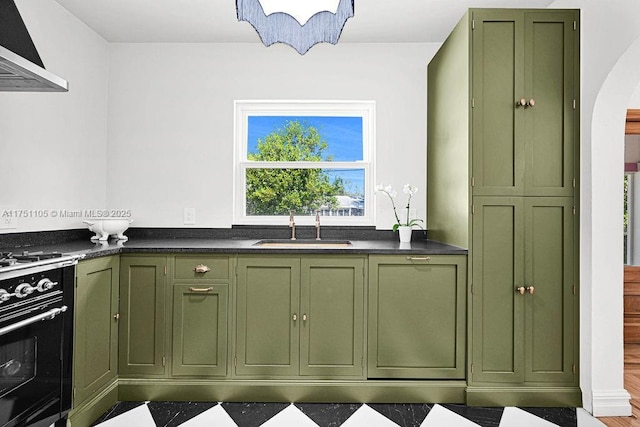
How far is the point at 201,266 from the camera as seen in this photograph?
2947mm

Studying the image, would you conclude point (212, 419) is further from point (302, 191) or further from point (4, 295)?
point (302, 191)

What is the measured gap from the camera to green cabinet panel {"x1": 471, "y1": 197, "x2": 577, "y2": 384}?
111 inches

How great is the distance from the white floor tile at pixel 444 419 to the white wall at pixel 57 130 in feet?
8.44

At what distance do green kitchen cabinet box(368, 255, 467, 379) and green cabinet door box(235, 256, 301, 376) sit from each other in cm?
48

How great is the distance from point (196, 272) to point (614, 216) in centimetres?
247

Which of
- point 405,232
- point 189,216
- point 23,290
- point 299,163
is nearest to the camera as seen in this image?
point 23,290

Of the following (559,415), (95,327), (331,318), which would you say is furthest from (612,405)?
(95,327)

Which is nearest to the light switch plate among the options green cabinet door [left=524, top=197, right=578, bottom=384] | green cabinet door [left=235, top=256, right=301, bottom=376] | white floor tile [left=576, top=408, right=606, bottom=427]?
green cabinet door [left=235, top=256, right=301, bottom=376]

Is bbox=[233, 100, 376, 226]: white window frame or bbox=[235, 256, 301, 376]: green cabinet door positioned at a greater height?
bbox=[233, 100, 376, 226]: white window frame

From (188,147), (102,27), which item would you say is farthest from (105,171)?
(102,27)

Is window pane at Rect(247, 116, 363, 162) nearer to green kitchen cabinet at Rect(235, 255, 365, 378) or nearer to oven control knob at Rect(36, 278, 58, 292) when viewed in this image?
green kitchen cabinet at Rect(235, 255, 365, 378)

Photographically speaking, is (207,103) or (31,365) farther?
(207,103)

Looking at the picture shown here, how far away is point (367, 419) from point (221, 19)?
2.73m

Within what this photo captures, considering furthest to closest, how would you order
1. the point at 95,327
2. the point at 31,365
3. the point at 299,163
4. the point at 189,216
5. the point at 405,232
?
1. the point at 299,163
2. the point at 189,216
3. the point at 405,232
4. the point at 95,327
5. the point at 31,365
